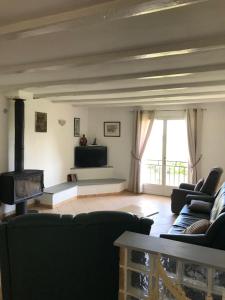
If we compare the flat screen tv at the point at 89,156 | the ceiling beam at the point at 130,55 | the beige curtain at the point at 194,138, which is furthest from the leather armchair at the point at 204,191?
the ceiling beam at the point at 130,55

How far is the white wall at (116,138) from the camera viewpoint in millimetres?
7219

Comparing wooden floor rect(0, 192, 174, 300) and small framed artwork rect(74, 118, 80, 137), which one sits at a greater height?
small framed artwork rect(74, 118, 80, 137)

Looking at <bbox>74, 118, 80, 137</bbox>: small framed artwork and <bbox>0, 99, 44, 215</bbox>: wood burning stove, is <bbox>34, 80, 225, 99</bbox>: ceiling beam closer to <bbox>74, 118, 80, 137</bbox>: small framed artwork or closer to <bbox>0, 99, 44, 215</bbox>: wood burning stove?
<bbox>0, 99, 44, 215</bbox>: wood burning stove

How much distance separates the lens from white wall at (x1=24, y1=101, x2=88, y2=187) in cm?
545

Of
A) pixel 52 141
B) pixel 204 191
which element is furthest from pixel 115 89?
pixel 204 191

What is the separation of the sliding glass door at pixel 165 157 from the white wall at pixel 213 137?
0.49 m

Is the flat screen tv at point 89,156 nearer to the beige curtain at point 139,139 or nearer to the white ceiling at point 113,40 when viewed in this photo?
the beige curtain at point 139,139

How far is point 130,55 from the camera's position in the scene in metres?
2.49

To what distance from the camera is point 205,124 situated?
6258mm

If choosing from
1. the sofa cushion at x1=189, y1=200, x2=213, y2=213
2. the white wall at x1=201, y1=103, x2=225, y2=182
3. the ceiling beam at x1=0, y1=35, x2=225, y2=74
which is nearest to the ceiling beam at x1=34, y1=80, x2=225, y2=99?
the ceiling beam at x1=0, y1=35, x2=225, y2=74

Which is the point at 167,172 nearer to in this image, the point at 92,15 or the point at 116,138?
the point at 116,138

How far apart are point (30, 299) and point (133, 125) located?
5.44 m

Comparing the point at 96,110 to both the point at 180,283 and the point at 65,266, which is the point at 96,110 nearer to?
the point at 65,266

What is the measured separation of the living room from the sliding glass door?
0.09ft
